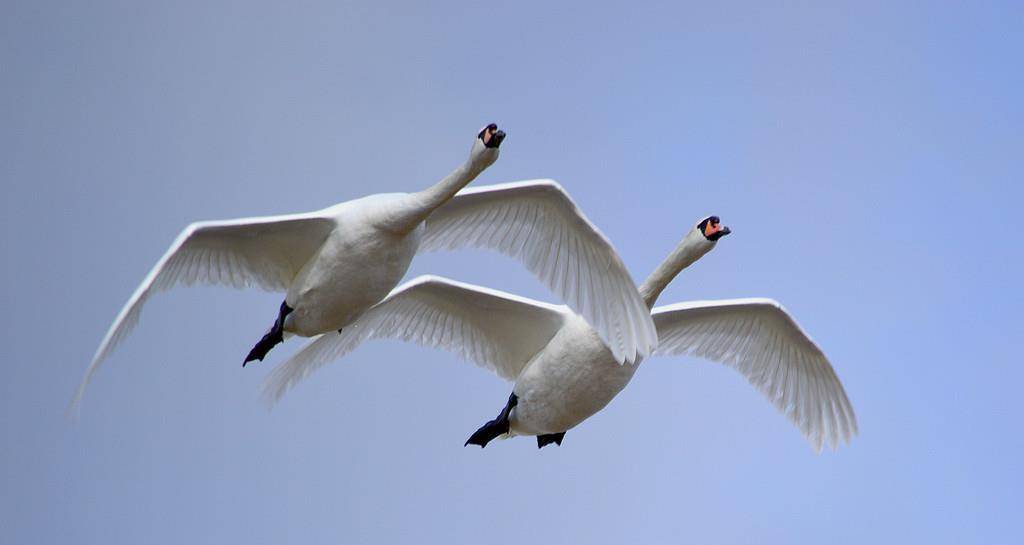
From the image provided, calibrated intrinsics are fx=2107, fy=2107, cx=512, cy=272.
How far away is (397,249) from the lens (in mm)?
23172

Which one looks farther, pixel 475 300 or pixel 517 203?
pixel 475 300

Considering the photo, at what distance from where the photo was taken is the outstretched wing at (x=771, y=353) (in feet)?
84.2

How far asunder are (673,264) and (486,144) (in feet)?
9.34

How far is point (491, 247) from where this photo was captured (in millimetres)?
23828

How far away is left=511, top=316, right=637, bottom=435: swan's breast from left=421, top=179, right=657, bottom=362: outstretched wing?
1.78 ft

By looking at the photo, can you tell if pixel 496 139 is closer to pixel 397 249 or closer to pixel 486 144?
pixel 486 144

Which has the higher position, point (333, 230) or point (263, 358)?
A: point (333, 230)

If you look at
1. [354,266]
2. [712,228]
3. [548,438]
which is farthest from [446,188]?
[548,438]

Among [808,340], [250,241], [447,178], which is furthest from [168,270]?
[808,340]

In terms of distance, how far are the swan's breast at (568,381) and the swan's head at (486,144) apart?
258 cm

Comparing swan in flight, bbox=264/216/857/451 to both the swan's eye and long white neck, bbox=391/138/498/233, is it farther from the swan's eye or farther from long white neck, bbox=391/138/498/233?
long white neck, bbox=391/138/498/233

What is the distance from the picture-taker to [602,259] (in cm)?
2314

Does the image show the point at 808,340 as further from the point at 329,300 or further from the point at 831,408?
the point at 329,300

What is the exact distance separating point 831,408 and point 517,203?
5.61 m
